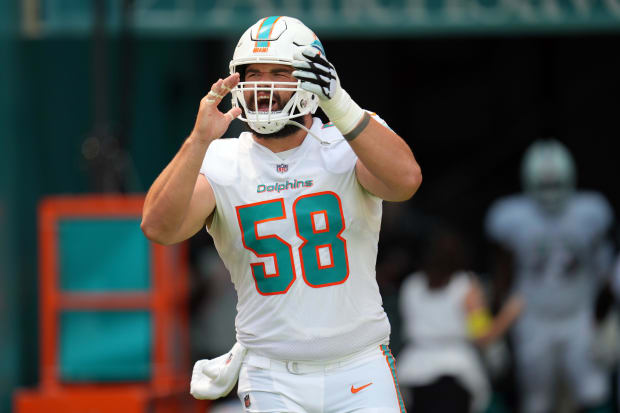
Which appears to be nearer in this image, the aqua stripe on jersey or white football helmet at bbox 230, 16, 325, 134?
white football helmet at bbox 230, 16, 325, 134

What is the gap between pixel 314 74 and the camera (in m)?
3.62

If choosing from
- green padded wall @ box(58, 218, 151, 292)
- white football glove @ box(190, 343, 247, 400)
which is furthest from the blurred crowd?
white football glove @ box(190, 343, 247, 400)

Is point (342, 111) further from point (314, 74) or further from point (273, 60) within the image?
point (273, 60)

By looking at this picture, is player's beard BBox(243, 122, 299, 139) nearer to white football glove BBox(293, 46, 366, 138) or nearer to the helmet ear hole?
the helmet ear hole

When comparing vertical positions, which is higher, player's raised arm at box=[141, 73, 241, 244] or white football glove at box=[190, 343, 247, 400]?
player's raised arm at box=[141, 73, 241, 244]

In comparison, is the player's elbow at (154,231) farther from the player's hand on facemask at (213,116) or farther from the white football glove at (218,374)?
the white football glove at (218,374)

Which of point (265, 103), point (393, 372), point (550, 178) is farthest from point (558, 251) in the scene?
point (265, 103)

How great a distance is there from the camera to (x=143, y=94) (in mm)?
9500

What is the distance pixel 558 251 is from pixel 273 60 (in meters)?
4.50

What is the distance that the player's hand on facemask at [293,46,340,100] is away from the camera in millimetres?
3611

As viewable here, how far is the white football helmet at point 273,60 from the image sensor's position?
12.7 feet

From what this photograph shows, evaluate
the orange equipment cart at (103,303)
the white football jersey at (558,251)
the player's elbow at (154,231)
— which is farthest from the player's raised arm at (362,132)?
the white football jersey at (558,251)

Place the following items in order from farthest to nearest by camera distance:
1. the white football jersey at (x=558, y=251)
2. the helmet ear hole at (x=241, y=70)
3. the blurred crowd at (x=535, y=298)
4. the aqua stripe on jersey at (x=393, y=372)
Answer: the white football jersey at (x=558, y=251) → the blurred crowd at (x=535, y=298) → the helmet ear hole at (x=241, y=70) → the aqua stripe on jersey at (x=393, y=372)

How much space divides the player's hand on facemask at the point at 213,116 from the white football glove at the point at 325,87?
231 mm
